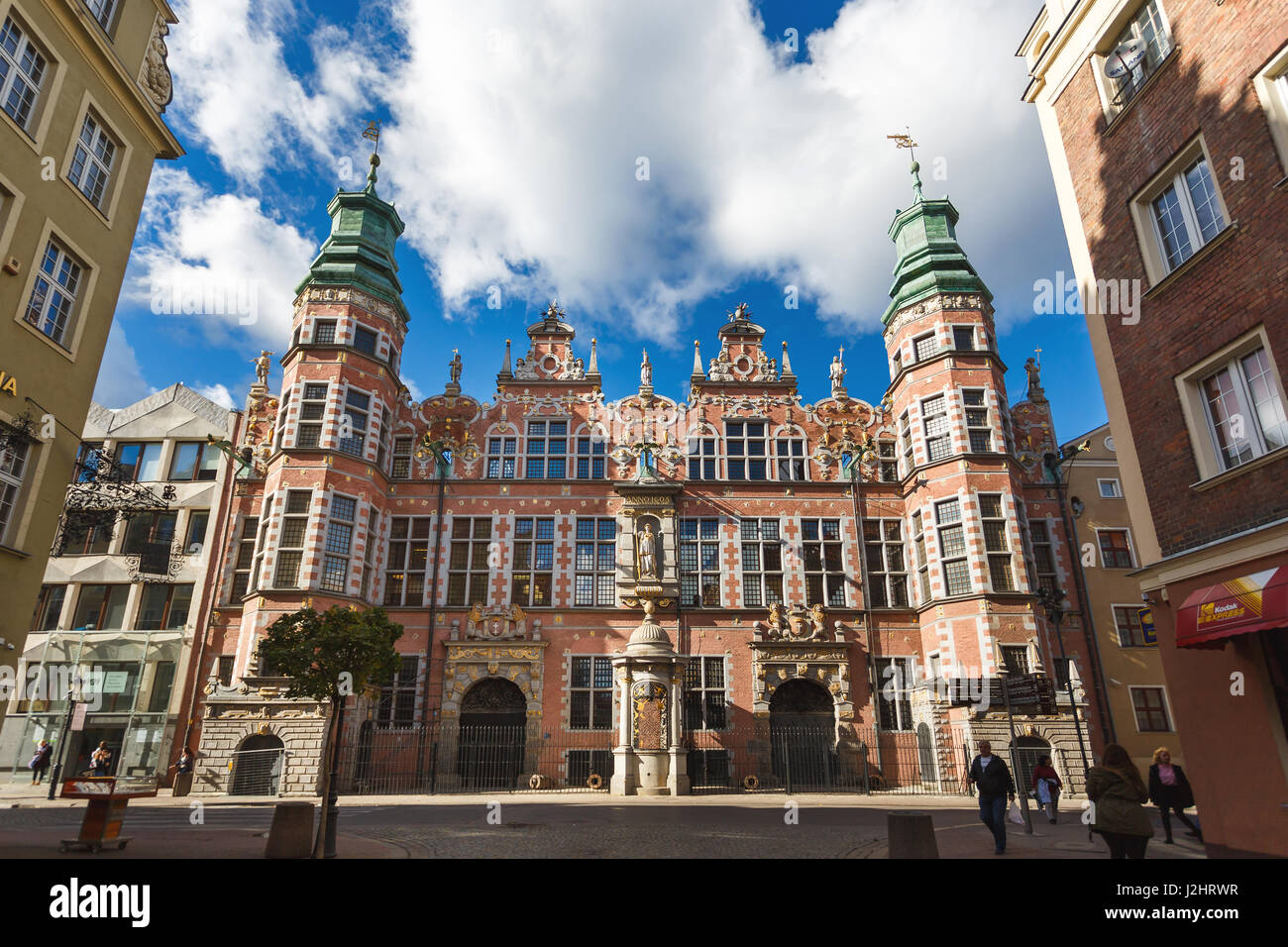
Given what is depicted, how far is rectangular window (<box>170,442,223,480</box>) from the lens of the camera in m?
30.7

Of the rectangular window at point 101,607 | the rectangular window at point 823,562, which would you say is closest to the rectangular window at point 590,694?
the rectangular window at point 823,562

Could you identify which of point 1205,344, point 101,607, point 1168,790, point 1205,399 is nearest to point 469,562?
point 101,607

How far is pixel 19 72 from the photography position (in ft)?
44.0

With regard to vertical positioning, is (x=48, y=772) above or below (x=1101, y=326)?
below

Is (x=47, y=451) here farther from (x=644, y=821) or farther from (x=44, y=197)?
(x=644, y=821)

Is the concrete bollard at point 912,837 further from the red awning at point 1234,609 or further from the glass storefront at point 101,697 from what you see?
the glass storefront at point 101,697

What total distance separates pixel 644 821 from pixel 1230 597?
36.4 feet

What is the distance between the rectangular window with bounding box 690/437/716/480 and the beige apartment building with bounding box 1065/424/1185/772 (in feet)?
43.5

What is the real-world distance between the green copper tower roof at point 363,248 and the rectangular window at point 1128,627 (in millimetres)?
30147

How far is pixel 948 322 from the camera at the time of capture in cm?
2842

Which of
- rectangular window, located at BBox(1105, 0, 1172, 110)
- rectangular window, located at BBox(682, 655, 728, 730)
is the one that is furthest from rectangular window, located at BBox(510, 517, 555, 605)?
rectangular window, located at BBox(1105, 0, 1172, 110)

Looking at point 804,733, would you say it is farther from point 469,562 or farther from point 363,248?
point 363,248
